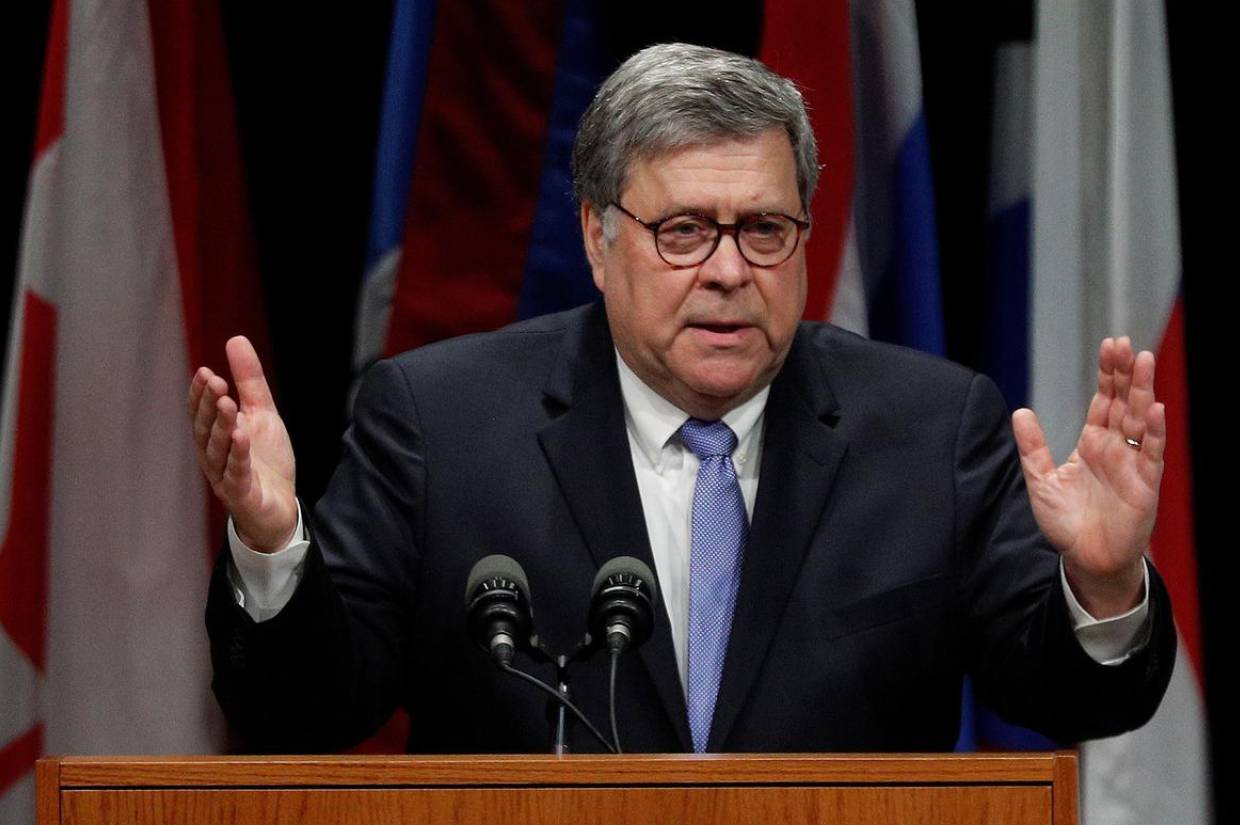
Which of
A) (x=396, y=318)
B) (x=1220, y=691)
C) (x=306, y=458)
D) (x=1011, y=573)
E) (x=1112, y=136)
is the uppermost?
(x=1112, y=136)

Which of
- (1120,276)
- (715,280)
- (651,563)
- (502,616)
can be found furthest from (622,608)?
(1120,276)

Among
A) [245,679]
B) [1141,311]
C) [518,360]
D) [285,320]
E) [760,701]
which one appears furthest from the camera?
[285,320]

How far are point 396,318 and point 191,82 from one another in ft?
1.83

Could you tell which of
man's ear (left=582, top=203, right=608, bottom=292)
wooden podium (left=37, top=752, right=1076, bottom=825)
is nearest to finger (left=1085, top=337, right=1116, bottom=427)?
wooden podium (left=37, top=752, right=1076, bottom=825)

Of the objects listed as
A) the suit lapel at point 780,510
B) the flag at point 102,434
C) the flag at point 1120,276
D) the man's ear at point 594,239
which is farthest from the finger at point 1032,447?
the flag at point 102,434

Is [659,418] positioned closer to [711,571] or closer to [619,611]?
[711,571]

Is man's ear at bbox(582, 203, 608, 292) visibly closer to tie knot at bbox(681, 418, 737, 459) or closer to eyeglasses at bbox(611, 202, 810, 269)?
eyeglasses at bbox(611, 202, 810, 269)

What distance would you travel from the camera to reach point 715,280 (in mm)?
2242

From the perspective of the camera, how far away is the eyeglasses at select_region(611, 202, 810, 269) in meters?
2.27

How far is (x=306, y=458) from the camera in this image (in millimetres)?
3443

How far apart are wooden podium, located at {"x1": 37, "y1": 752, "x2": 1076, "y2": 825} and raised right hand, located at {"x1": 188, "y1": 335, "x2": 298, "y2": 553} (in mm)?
408

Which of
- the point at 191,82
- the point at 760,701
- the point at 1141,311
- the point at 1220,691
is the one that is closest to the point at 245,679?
the point at 760,701

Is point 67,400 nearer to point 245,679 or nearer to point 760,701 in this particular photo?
point 245,679

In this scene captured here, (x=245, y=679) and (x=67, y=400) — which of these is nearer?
(x=245, y=679)
